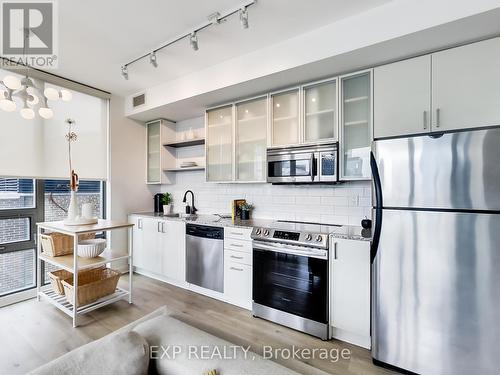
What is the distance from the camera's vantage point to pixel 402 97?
2178mm

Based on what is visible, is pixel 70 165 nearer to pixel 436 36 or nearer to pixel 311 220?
pixel 311 220

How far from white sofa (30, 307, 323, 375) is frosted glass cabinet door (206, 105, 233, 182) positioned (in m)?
2.38

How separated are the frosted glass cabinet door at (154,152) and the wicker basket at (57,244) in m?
1.50

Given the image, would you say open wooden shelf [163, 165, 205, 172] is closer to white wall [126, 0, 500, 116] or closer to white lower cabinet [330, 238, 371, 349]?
white wall [126, 0, 500, 116]

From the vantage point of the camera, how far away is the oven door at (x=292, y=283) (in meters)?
2.29

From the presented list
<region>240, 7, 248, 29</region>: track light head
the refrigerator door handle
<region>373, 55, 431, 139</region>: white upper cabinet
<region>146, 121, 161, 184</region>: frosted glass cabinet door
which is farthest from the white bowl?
<region>373, 55, 431, 139</region>: white upper cabinet

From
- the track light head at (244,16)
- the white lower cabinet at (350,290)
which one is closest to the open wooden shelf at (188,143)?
the track light head at (244,16)

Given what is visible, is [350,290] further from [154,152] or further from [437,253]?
[154,152]

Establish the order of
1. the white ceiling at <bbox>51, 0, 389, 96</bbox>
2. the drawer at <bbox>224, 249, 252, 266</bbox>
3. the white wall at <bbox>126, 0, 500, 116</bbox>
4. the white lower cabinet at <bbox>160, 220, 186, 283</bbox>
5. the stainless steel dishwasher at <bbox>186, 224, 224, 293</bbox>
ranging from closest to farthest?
the white wall at <bbox>126, 0, 500, 116</bbox>, the white ceiling at <bbox>51, 0, 389, 96</bbox>, the drawer at <bbox>224, 249, 252, 266</bbox>, the stainless steel dishwasher at <bbox>186, 224, 224, 293</bbox>, the white lower cabinet at <bbox>160, 220, 186, 283</bbox>

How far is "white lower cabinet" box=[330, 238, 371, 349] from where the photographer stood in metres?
2.11

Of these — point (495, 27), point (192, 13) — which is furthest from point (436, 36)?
point (192, 13)

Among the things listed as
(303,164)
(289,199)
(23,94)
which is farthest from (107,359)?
(289,199)

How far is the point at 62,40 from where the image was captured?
2.41m

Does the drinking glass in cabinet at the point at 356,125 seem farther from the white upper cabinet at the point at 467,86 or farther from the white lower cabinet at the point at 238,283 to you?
the white lower cabinet at the point at 238,283
